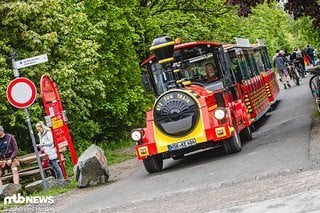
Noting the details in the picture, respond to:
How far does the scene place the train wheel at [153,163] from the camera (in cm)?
1318

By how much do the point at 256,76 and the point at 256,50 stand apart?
3155 mm

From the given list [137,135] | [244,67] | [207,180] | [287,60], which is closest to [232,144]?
[137,135]

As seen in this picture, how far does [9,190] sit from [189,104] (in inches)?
Result: 180

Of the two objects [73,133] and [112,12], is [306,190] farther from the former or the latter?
[112,12]

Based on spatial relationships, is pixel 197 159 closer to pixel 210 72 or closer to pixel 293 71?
pixel 210 72

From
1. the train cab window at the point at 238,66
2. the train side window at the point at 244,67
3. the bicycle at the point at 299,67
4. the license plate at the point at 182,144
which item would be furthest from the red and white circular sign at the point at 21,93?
the bicycle at the point at 299,67

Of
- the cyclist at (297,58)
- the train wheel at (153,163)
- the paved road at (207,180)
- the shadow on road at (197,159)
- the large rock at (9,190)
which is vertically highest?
the cyclist at (297,58)

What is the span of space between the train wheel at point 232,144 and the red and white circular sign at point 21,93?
4534 mm

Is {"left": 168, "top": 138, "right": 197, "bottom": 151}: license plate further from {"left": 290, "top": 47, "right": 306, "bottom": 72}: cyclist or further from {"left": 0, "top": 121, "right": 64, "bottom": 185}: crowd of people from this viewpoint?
{"left": 290, "top": 47, "right": 306, "bottom": 72}: cyclist

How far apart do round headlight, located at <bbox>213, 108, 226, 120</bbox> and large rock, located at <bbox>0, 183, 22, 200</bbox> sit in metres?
4.86

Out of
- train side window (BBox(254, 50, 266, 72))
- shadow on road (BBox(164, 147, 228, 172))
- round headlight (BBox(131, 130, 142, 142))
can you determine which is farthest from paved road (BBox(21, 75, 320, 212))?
train side window (BBox(254, 50, 266, 72))

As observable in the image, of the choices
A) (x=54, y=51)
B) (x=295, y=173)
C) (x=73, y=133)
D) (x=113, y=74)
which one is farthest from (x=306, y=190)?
(x=113, y=74)

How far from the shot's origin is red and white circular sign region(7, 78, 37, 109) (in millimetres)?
13086

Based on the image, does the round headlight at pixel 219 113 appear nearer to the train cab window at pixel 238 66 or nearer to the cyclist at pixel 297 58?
the train cab window at pixel 238 66
